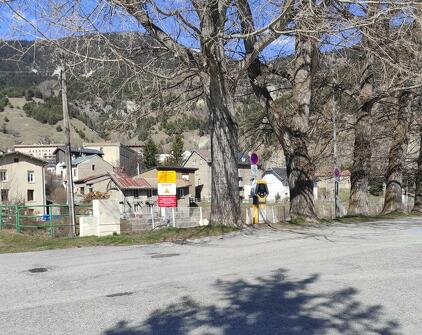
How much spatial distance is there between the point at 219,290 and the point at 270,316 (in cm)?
127

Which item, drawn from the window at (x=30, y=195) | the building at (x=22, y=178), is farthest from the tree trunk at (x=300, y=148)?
the window at (x=30, y=195)

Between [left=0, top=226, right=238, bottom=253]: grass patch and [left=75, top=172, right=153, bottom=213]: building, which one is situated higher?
[left=75, top=172, right=153, bottom=213]: building

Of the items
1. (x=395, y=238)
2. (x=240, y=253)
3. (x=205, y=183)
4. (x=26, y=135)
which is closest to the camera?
(x=240, y=253)

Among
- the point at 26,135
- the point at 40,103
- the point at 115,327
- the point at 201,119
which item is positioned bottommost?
the point at 115,327

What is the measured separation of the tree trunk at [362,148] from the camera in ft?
78.6

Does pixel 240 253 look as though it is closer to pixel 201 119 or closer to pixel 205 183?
pixel 201 119

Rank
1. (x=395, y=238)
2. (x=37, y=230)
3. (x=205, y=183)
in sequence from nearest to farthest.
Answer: (x=395, y=238), (x=37, y=230), (x=205, y=183)

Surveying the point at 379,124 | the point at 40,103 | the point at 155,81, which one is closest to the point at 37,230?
the point at 155,81

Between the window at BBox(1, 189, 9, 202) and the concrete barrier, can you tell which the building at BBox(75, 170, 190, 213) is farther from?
the concrete barrier

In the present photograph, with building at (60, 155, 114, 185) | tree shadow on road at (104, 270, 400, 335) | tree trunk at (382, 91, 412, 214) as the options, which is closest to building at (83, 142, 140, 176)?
building at (60, 155, 114, 185)

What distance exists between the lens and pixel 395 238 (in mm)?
12062

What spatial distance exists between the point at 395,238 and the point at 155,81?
7299mm

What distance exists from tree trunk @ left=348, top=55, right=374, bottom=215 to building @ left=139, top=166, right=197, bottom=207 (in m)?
52.4

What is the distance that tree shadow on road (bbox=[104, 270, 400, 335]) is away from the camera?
5.12 meters
